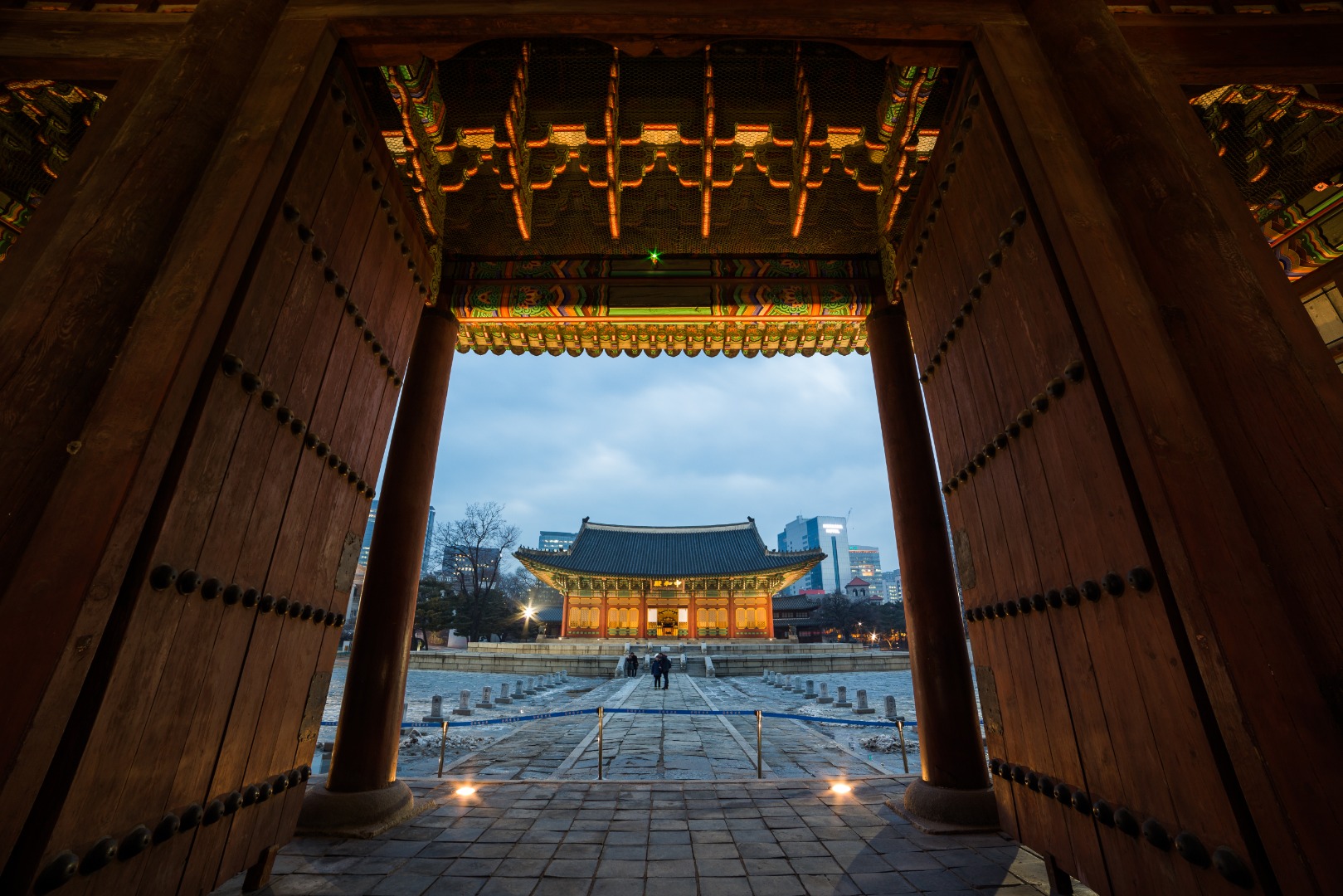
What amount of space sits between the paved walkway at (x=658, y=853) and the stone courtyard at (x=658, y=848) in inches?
0.4

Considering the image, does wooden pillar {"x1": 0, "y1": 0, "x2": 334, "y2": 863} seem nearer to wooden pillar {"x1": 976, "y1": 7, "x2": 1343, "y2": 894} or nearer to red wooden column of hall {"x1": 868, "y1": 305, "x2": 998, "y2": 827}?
wooden pillar {"x1": 976, "y1": 7, "x2": 1343, "y2": 894}

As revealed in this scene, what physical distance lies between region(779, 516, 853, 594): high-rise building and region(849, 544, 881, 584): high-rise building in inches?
93.3

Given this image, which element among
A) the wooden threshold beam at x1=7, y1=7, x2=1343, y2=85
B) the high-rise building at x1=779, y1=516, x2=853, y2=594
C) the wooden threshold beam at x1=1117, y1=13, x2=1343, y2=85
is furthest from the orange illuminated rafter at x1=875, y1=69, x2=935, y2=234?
the high-rise building at x1=779, y1=516, x2=853, y2=594

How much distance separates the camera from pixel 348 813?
320 centimetres

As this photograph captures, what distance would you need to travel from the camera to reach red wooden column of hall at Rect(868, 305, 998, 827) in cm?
340

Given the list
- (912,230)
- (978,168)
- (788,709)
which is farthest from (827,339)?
(788,709)

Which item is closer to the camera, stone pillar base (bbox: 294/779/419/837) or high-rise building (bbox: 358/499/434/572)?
stone pillar base (bbox: 294/779/419/837)

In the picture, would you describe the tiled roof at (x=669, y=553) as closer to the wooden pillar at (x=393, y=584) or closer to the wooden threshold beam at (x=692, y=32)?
the wooden pillar at (x=393, y=584)

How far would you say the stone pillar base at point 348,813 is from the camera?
314 centimetres

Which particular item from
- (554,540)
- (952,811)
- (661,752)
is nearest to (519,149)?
(952,811)

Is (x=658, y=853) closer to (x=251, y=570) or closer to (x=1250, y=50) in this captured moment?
(x=251, y=570)

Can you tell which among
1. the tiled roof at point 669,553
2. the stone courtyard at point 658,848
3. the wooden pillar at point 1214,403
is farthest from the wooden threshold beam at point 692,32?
the tiled roof at point 669,553

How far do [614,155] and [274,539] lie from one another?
8.86 feet

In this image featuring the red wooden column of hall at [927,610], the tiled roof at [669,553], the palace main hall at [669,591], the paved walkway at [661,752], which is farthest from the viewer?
the tiled roof at [669,553]
